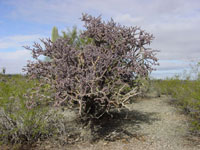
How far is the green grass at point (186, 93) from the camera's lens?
22.1ft

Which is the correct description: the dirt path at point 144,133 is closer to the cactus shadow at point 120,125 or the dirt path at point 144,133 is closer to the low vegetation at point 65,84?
the cactus shadow at point 120,125

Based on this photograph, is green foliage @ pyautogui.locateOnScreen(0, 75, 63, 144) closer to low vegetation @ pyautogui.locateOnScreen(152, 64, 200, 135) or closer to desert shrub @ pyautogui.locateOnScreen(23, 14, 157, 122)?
desert shrub @ pyautogui.locateOnScreen(23, 14, 157, 122)

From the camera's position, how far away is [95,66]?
5719mm

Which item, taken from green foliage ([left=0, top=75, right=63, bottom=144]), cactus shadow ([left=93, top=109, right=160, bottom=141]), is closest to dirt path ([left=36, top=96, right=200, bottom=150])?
cactus shadow ([left=93, top=109, right=160, bottom=141])

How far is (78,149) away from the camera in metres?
5.66

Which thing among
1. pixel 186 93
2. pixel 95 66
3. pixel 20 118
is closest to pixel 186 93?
pixel 186 93

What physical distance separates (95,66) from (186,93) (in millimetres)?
4759

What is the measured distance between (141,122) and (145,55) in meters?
2.68

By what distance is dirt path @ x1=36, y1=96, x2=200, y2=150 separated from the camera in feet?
19.4

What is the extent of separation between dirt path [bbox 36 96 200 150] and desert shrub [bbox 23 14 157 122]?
82 cm

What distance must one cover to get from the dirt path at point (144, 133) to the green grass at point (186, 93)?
1.53 feet

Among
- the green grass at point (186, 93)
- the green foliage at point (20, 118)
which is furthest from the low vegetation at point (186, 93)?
the green foliage at point (20, 118)

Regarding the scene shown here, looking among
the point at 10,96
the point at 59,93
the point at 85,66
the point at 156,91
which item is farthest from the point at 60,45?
the point at 156,91

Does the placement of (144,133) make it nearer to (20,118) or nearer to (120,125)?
(120,125)
